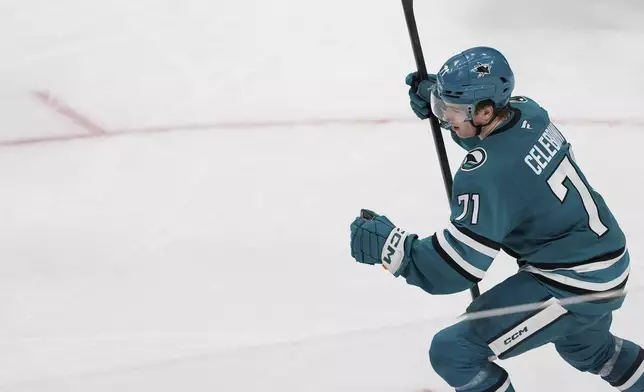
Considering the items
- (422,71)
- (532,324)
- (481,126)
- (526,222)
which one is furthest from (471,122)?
(532,324)

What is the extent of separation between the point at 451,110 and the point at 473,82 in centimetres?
10

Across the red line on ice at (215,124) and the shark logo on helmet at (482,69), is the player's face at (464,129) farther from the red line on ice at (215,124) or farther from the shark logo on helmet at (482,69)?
the red line on ice at (215,124)

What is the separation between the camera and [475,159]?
1.87 metres

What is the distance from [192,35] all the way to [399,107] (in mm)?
1230

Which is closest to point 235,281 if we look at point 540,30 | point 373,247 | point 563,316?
point 373,247

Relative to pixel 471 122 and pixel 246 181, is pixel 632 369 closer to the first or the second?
pixel 471 122

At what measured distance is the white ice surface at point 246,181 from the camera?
2.53 m

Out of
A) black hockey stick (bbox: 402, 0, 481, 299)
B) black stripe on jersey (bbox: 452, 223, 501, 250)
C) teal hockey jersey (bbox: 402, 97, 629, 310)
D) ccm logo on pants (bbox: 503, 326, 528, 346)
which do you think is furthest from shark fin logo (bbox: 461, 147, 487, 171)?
ccm logo on pants (bbox: 503, 326, 528, 346)

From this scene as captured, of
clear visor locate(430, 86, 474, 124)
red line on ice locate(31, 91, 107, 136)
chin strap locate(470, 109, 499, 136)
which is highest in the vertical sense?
red line on ice locate(31, 91, 107, 136)

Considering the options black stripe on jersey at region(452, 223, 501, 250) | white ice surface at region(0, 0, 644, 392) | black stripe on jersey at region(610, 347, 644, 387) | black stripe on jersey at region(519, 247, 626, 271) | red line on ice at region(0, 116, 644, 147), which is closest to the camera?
black stripe on jersey at region(452, 223, 501, 250)

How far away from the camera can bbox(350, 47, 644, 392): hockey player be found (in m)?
1.86

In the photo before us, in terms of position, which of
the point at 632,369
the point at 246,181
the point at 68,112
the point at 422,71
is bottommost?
the point at 632,369

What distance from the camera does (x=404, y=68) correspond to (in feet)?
14.0

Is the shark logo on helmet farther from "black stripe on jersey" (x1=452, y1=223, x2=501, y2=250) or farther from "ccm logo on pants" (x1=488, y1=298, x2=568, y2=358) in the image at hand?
"ccm logo on pants" (x1=488, y1=298, x2=568, y2=358)
